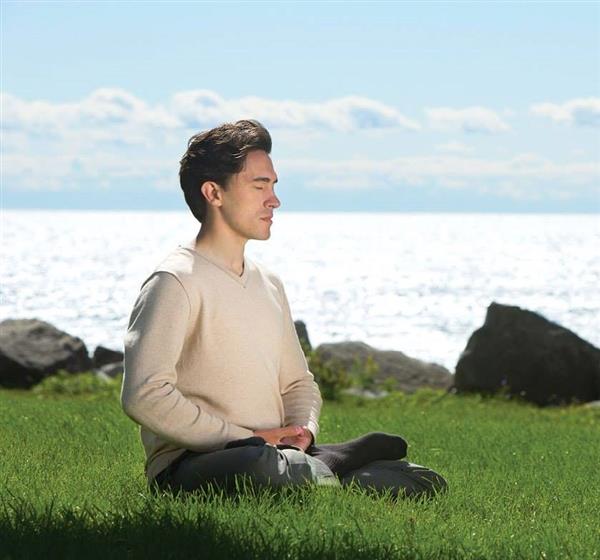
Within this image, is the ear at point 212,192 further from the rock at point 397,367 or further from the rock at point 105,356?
the rock at point 105,356

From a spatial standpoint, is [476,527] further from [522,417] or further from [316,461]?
[522,417]

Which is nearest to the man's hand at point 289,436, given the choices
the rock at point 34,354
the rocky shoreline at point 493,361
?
the rocky shoreline at point 493,361

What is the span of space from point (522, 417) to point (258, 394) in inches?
343

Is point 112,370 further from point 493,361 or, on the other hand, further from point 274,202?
point 274,202

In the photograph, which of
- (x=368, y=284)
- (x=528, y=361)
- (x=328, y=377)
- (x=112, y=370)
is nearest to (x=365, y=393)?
(x=328, y=377)

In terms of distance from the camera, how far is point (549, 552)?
578cm

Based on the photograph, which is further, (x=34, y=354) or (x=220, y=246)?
(x=34, y=354)

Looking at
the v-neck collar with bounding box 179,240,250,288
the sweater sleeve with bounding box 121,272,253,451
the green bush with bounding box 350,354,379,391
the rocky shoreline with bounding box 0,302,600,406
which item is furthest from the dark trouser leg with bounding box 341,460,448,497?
the green bush with bounding box 350,354,379,391

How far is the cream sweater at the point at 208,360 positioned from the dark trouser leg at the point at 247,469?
84 mm

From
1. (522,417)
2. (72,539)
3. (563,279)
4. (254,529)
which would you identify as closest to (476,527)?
(254,529)

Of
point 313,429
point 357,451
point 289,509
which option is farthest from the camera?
Answer: point 357,451

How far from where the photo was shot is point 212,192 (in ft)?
21.3

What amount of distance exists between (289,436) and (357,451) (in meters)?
0.47

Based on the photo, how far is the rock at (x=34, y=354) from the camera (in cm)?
1820
